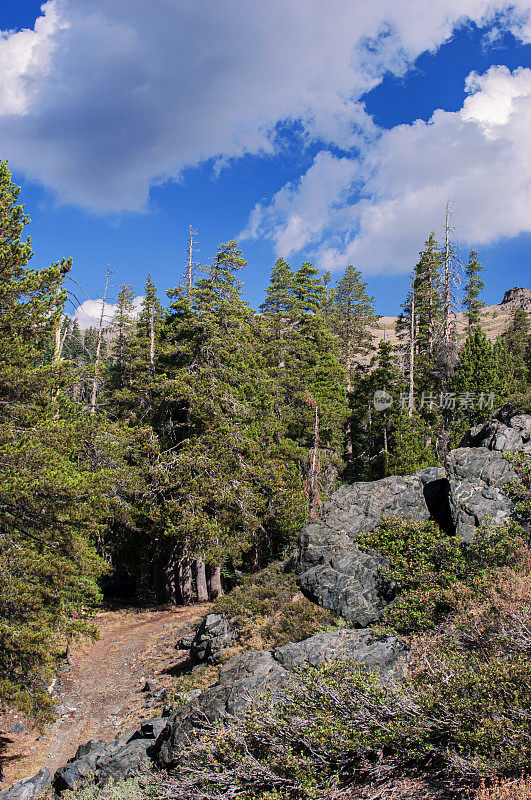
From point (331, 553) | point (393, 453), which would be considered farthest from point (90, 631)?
point (393, 453)

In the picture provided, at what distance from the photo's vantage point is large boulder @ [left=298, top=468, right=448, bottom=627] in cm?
1391

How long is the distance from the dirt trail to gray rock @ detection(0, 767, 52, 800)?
1.03m

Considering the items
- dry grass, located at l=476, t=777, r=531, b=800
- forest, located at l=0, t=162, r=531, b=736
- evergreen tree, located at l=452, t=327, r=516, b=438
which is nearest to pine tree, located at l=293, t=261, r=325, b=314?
forest, located at l=0, t=162, r=531, b=736

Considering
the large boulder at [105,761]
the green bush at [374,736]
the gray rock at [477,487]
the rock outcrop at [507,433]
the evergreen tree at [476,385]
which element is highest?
the evergreen tree at [476,385]

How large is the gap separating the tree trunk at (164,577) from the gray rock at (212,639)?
7444mm

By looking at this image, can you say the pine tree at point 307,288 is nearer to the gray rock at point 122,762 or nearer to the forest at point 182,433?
the forest at point 182,433

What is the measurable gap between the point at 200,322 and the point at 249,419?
4550mm

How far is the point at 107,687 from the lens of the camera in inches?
591

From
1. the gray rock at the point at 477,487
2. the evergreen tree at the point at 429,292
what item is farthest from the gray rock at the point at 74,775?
the evergreen tree at the point at 429,292

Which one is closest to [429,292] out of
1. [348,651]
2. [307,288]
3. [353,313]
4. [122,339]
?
[353,313]

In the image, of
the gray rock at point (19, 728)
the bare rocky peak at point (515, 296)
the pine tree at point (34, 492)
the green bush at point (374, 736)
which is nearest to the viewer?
the green bush at point (374, 736)

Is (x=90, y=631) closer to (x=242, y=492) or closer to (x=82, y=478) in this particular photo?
(x=82, y=478)

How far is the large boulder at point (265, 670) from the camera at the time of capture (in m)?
8.90

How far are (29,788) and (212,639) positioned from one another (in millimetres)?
5520
